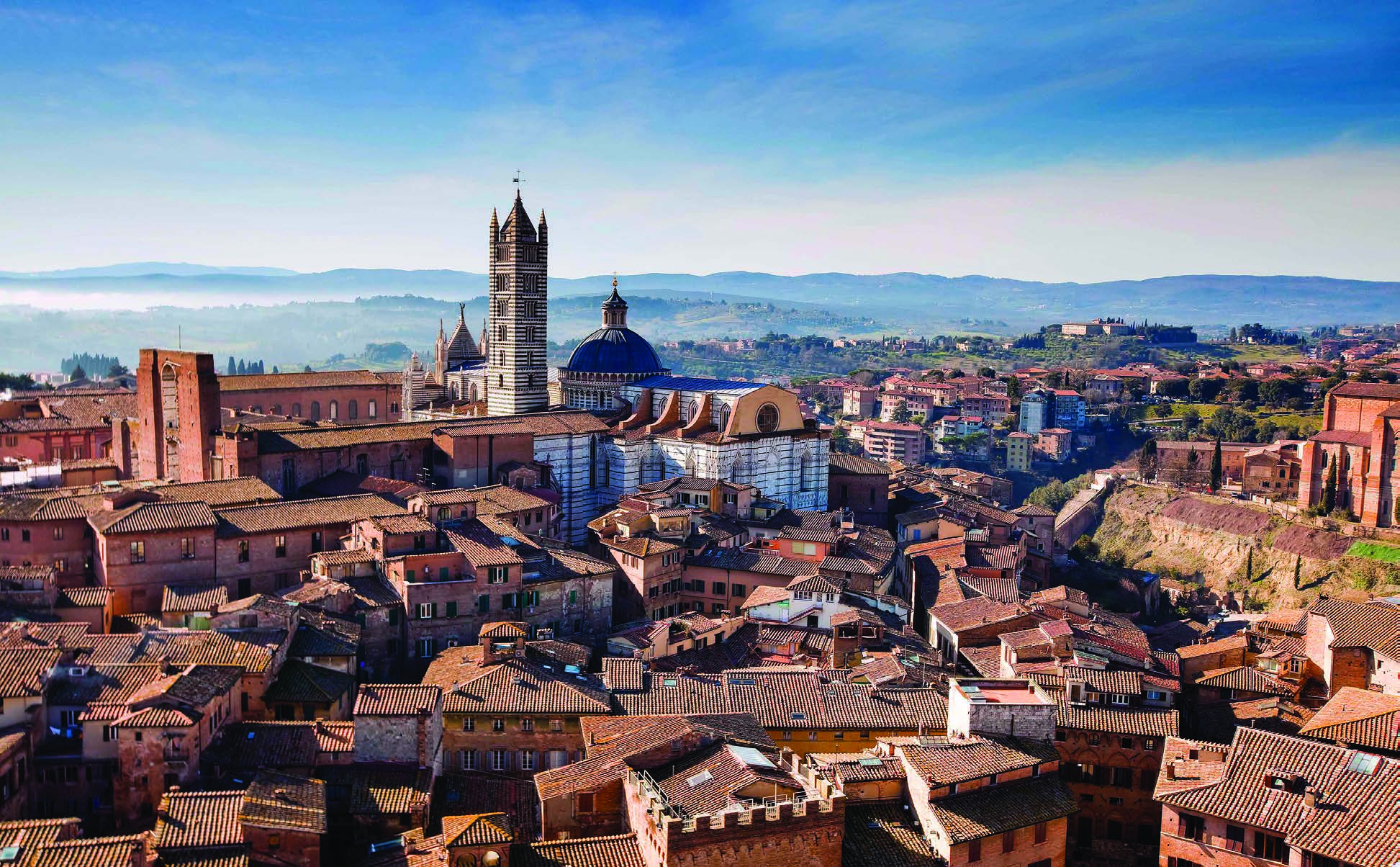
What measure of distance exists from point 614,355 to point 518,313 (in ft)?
21.9

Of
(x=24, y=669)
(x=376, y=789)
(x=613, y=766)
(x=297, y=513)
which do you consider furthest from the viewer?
(x=297, y=513)

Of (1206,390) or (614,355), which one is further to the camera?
(1206,390)

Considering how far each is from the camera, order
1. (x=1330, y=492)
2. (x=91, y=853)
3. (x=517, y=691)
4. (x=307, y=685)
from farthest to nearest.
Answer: (x=1330, y=492)
(x=307, y=685)
(x=517, y=691)
(x=91, y=853)

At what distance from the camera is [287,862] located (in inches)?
990

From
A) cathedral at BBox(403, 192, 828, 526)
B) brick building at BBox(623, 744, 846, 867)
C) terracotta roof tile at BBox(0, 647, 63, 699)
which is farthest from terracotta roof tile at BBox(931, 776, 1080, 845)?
cathedral at BBox(403, 192, 828, 526)

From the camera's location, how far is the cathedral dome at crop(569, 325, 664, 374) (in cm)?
7519

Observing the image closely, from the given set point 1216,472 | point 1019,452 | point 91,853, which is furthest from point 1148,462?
point 91,853

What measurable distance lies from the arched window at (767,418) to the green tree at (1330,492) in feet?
125

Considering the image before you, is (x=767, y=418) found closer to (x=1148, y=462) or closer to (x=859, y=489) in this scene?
(x=859, y=489)

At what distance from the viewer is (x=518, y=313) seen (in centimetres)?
7256

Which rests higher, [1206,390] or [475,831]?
[1206,390]

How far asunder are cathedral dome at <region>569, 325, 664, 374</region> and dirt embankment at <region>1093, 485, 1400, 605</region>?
1426 inches

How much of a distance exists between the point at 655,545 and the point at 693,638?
7404mm

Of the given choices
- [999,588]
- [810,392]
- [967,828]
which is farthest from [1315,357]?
[967,828]
